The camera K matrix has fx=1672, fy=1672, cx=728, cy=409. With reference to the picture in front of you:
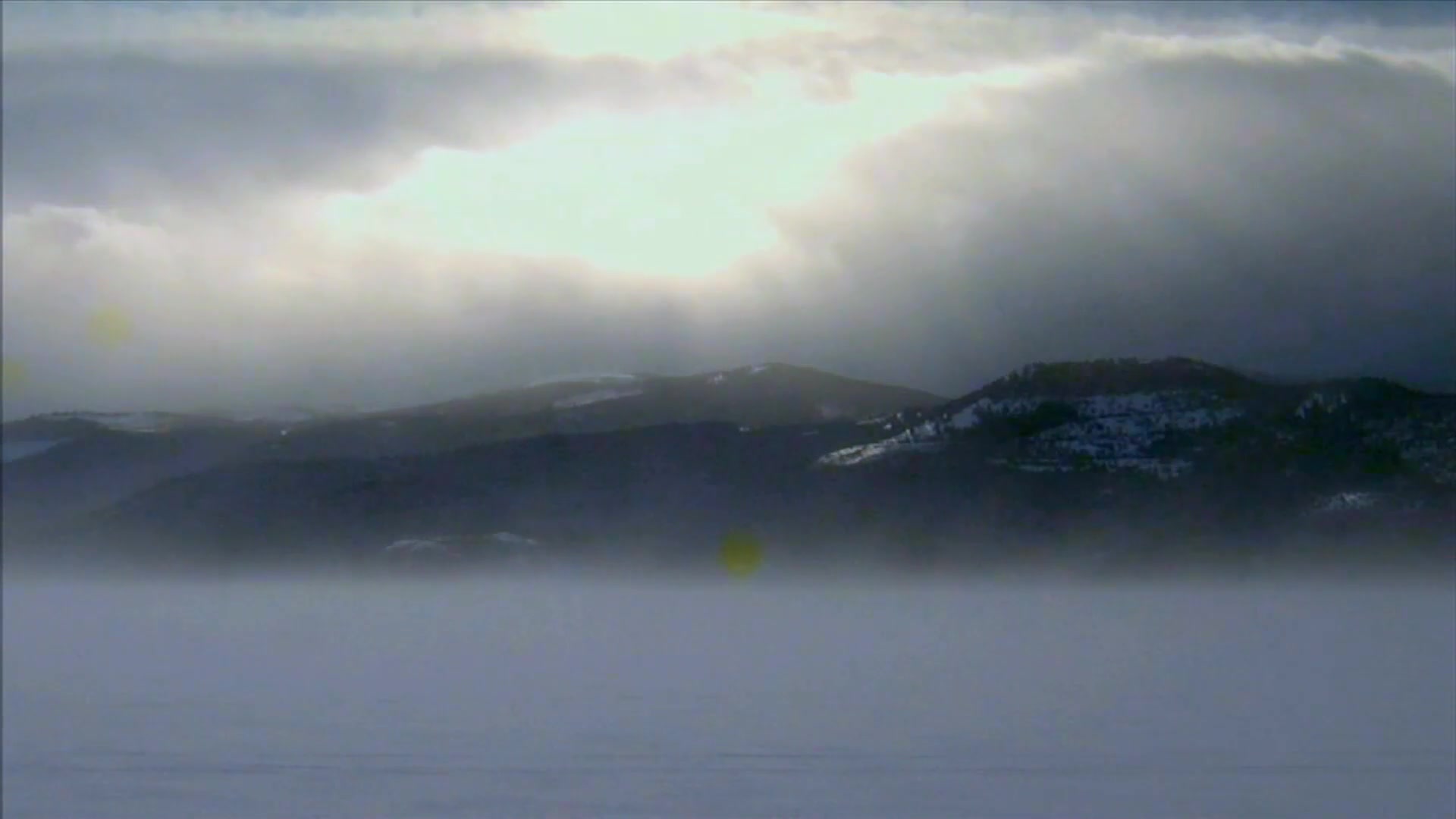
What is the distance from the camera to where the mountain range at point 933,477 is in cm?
4400

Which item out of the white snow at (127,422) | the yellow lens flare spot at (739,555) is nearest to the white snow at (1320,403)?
the yellow lens flare spot at (739,555)

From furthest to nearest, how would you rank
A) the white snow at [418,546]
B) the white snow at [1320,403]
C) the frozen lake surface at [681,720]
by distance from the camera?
the white snow at [1320,403], the white snow at [418,546], the frozen lake surface at [681,720]

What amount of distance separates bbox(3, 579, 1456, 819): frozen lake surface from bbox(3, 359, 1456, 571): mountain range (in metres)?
11.1

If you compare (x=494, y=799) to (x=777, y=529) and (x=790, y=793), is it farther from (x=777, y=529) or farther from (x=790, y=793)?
(x=777, y=529)

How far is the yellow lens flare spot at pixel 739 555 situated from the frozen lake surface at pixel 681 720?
23.3 m

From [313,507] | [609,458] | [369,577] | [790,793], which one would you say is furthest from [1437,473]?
[790,793]

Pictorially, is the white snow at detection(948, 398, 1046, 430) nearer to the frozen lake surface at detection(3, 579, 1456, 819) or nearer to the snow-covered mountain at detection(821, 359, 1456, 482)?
the snow-covered mountain at detection(821, 359, 1456, 482)

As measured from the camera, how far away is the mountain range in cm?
4400

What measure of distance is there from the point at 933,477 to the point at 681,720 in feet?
146

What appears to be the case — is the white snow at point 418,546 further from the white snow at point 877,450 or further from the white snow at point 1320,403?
the white snow at point 1320,403

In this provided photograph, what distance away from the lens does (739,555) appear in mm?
53625

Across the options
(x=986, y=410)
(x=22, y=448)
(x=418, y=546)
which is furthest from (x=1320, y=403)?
(x=22, y=448)

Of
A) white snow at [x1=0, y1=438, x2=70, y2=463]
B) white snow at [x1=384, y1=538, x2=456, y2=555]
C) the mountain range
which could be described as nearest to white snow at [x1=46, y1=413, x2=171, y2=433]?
white snow at [x1=0, y1=438, x2=70, y2=463]

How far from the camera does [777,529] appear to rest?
184 feet
